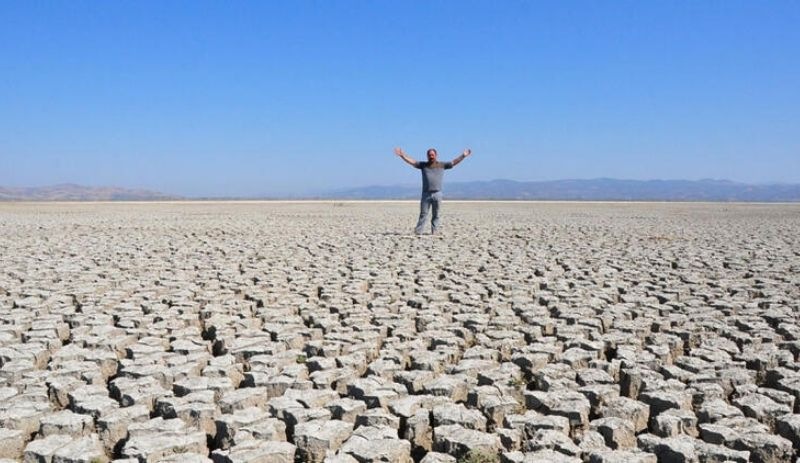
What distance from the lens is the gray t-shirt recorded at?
32.8 ft

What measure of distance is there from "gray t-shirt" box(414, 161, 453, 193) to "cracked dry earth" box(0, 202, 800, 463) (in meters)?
3.02

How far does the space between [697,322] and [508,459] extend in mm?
2732

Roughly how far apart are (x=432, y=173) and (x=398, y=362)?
673cm

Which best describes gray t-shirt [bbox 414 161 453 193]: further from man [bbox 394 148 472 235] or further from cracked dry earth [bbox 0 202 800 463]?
cracked dry earth [bbox 0 202 800 463]

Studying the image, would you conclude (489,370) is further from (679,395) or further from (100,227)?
(100,227)

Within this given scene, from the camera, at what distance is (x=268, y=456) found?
228cm

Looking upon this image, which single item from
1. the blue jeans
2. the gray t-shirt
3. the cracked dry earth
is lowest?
the cracked dry earth

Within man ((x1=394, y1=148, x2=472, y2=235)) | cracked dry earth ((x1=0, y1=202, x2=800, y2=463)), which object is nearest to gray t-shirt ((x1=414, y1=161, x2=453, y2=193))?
man ((x1=394, y1=148, x2=472, y2=235))

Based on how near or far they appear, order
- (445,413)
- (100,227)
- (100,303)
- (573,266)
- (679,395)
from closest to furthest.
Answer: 1. (445,413)
2. (679,395)
3. (100,303)
4. (573,266)
5. (100,227)

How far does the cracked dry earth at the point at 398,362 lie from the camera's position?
8.04 feet

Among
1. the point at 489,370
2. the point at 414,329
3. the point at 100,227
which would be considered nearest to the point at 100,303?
the point at 414,329

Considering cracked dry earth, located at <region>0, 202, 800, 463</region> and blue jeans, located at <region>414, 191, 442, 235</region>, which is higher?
blue jeans, located at <region>414, 191, 442, 235</region>

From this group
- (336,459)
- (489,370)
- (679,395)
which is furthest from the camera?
(489,370)

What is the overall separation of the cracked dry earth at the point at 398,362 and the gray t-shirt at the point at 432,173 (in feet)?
9.91
